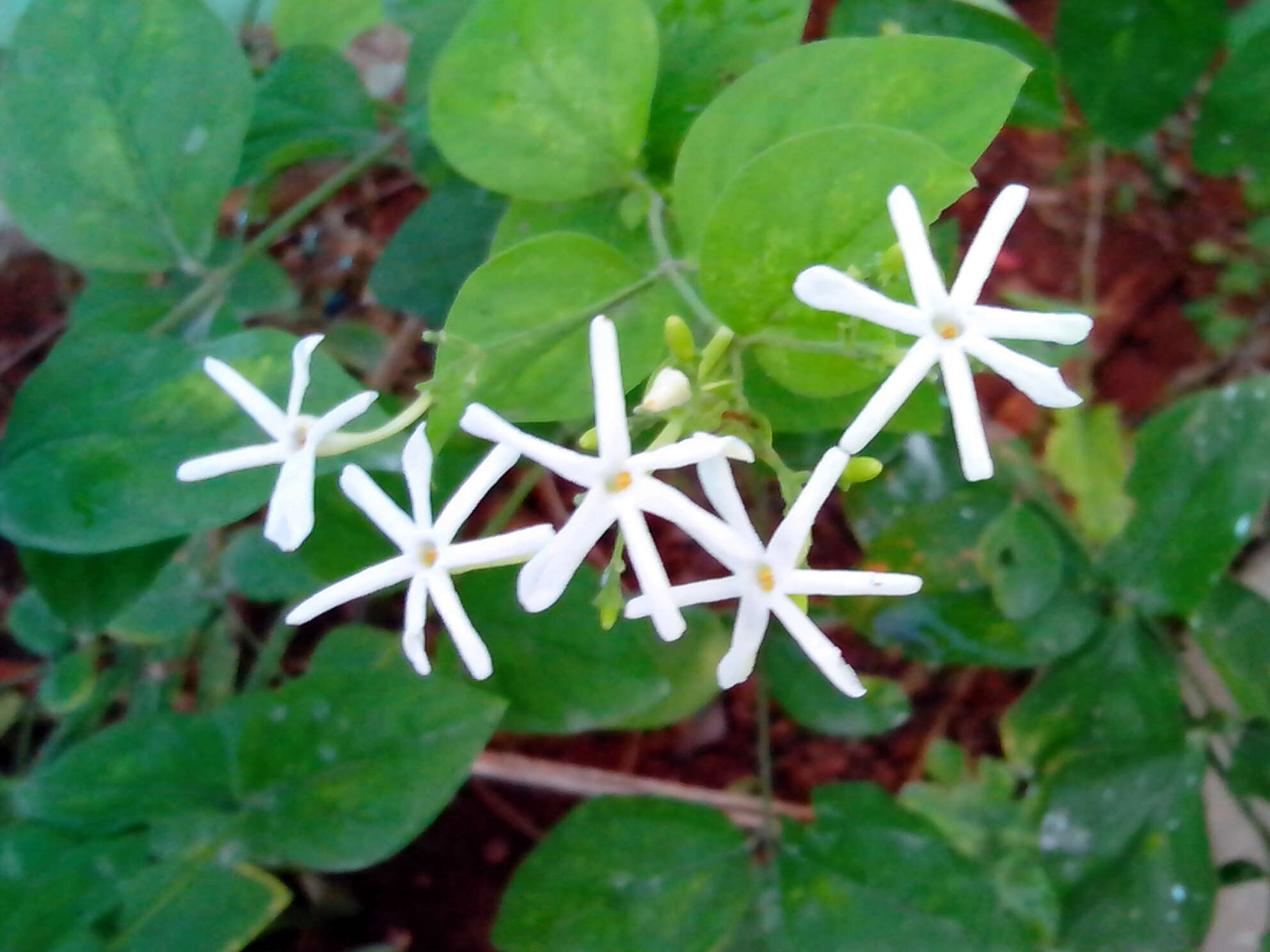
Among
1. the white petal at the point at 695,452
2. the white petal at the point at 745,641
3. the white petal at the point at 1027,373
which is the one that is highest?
the white petal at the point at 1027,373

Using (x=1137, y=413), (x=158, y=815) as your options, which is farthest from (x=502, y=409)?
(x=1137, y=413)

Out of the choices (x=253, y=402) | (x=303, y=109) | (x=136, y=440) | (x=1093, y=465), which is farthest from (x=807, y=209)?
(x=1093, y=465)

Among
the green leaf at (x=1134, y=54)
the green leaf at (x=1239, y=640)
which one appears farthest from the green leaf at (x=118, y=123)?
the green leaf at (x=1239, y=640)

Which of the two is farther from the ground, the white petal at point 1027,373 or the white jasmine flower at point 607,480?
the white petal at point 1027,373

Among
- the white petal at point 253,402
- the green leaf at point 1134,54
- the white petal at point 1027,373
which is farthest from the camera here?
the green leaf at point 1134,54

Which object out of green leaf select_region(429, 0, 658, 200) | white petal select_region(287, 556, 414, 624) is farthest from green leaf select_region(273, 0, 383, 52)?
white petal select_region(287, 556, 414, 624)

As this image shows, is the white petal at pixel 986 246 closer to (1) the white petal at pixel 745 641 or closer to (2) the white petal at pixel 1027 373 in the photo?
(2) the white petal at pixel 1027 373

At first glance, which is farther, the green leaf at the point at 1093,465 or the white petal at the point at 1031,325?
the green leaf at the point at 1093,465

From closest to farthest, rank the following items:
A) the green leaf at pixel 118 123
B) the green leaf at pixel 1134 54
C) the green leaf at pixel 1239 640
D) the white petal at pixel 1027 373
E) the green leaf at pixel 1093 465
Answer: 1. the white petal at pixel 1027 373
2. the green leaf at pixel 118 123
3. the green leaf at pixel 1239 640
4. the green leaf at pixel 1134 54
5. the green leaf at pixel 1093 465

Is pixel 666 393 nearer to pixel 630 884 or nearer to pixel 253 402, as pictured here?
pixel 253 402
